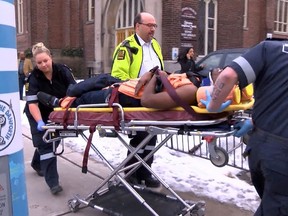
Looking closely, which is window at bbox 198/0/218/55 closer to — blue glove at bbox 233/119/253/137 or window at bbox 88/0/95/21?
window at bbox 88/0/95/21

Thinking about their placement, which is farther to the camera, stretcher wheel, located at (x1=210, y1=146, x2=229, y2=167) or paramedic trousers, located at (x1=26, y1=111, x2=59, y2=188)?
paramedic trousers, located at (x1=26, y1=111, x2=59, y2=188)

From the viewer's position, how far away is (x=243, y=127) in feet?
8.71

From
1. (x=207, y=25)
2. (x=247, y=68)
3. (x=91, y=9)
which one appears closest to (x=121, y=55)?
(x=247, y=68)

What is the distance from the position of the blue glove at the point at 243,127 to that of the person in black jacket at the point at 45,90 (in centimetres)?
217

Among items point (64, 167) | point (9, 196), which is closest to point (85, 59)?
point (64, 167)

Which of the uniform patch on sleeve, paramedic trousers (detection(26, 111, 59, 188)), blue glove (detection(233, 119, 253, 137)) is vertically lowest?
paramedic trousers (detection(26, 111, 59, 188))

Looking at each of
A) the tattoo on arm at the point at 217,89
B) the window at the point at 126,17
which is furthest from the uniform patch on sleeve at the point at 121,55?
the window at the point at 126,17

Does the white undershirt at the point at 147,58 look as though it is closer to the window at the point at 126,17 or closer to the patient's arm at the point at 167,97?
the patient's arm at the point at 167,97

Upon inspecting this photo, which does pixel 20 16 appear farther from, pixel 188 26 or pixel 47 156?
pixel 47 156

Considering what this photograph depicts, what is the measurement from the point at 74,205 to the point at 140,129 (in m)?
1.25

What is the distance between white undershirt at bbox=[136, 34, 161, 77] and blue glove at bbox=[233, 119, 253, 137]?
160 cm

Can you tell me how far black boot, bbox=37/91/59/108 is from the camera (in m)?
3.87

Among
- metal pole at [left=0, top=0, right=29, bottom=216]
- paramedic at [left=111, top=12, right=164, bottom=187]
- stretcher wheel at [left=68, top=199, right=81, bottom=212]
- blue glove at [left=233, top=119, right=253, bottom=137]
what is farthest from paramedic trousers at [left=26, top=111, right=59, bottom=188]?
blue glove at [left=233, top=119, right=253, bottom=137]

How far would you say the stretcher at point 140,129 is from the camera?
2.79 meters
